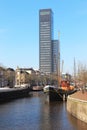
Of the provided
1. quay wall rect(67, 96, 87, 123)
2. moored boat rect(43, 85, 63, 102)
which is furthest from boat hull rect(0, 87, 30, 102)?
quay wall rect(67, 96, 87, 123)

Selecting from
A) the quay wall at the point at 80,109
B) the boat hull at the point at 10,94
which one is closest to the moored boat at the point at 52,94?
the boat hull at the point at 10,94

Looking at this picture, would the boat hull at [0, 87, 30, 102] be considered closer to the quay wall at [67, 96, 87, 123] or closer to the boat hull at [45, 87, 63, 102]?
the boat hull at [45, 87, 63, 102]

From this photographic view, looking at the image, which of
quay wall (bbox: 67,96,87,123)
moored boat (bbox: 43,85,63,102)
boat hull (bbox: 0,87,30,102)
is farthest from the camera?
boat hull (bbox: 0,87,30,102)

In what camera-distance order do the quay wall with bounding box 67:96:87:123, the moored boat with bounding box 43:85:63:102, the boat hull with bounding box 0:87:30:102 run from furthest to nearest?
the boat hull with bounding box 0:87:30:102 < the moored boat with bounding box 43:85:63:102 < the quay wall with bounding box 67:96:87:123

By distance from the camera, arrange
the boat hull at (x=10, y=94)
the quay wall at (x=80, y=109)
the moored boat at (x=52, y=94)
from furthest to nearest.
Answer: the boat hull at (x=10, y=94) < the moored boat at (x=52, y=94) < the quay wall at (x=80, y=109)

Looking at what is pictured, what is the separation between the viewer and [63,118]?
48.3 metres

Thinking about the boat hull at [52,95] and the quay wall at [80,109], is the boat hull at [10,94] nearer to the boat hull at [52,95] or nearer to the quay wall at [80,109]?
the boat hull at [52,95]

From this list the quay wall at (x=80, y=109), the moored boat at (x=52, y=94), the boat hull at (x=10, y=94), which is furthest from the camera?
the boat hull at (x=10, y=94)

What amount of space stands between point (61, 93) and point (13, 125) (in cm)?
4769

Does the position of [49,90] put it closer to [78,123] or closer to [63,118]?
[63,118]

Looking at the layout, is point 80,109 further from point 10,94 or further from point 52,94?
point 10,94

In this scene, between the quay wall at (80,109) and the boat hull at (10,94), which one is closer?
the quay wall at (80,109)

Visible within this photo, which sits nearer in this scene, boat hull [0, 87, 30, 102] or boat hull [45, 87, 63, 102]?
boat hull [45, 87, 63, 102]

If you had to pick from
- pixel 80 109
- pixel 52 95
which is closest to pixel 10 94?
pixel 52 95
